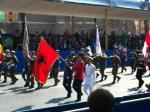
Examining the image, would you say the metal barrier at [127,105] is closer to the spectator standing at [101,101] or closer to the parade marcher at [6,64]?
the spectator standing at [101,101]

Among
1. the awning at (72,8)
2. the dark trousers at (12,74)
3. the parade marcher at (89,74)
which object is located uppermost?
the awning at (72,8)

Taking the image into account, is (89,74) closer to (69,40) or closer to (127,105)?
(127,105)

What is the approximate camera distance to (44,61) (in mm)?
16641

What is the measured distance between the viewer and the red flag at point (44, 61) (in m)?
16.5

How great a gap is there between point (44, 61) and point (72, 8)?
638 inches

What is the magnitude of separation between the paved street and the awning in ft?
20.6

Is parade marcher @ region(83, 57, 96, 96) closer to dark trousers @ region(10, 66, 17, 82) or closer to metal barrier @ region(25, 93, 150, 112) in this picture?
dark trousers @ region(10, 66, 17, 82)

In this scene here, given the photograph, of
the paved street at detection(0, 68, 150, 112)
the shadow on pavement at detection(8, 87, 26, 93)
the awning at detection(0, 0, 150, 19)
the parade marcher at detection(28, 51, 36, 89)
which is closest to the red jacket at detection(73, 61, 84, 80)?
the paved street at detection(0, 68, 150, 112)

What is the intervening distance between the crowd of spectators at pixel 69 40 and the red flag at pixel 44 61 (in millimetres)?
9844

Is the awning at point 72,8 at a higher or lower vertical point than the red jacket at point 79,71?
higher

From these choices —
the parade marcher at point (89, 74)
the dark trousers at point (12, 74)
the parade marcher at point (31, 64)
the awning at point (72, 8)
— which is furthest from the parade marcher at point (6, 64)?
the parade marcher at point (89, 74)

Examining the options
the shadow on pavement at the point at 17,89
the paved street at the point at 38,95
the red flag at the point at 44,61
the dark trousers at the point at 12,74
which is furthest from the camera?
the dark trousers at the point at 12,74

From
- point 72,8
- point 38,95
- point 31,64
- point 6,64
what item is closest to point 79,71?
point 38,95

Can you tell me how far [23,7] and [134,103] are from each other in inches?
901
